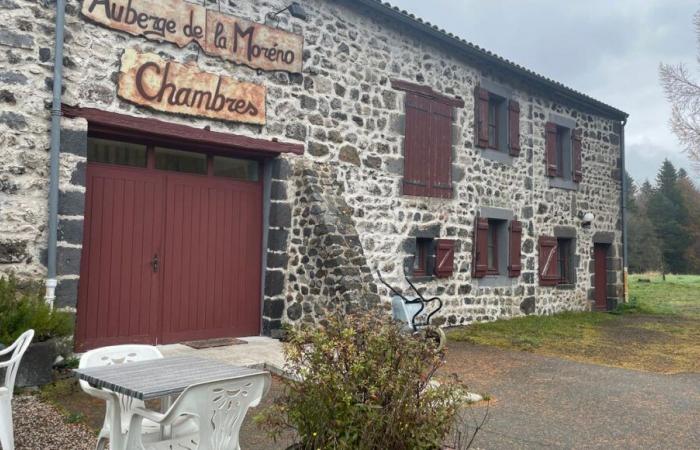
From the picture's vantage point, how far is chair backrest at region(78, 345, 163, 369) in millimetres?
3137

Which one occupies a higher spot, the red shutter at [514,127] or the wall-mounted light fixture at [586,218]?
the red shutter at [514,127]

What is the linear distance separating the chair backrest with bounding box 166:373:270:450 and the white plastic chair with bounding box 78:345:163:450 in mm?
469

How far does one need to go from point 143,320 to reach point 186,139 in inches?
84.8

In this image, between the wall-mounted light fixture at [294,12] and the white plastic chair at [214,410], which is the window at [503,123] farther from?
the white plastic chair at [214,410]

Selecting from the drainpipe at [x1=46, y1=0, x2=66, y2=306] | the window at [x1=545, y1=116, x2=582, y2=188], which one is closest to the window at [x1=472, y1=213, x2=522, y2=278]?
the window at [x1=545, y1=116, x2=582, y2=188]

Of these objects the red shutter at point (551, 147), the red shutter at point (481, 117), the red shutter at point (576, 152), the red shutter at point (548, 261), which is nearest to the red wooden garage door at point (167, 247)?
the red shutter at point (481, 117)

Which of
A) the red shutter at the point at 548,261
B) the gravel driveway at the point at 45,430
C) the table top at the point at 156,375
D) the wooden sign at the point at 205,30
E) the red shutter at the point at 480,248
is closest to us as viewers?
the table top at the point at 156,375

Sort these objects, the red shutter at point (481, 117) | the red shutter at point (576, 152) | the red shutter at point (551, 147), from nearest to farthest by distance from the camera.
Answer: the red shutter at point (481, 117)
the red shutter at point (551, 147)
the red shutter at point (576, 152)

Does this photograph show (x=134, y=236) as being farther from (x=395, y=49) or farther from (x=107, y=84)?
(x=395, y=49)

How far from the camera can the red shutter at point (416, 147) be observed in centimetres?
902

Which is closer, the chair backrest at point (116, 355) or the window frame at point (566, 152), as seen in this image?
the chair backrest at point (116, 355)

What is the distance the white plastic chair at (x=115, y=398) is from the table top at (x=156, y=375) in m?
0.08

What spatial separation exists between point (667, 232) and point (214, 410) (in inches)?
1794

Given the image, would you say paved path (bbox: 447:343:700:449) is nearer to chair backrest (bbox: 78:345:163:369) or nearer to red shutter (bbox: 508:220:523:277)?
chair backrest (bbox: 78:345:163:369)
